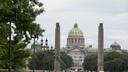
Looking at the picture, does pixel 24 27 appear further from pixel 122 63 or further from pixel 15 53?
pixel 122 63

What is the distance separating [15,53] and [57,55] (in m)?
80.1

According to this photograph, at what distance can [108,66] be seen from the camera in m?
178

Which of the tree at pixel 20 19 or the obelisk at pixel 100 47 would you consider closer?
the tree at pixel 20 19

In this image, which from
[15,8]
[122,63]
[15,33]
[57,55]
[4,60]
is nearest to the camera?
[15,8]

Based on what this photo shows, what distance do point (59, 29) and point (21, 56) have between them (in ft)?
269

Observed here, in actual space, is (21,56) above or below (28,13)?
below

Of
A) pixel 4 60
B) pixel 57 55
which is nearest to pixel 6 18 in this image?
pixel 4 60

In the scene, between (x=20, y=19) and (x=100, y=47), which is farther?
(x=100, y=47)

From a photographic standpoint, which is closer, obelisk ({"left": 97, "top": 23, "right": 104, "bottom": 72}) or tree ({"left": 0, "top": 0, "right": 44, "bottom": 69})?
tree ({"left": 0, "top": 0, "right": 44, "bottom": 69})

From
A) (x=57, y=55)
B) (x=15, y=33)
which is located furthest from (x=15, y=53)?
(x=57, y=55)

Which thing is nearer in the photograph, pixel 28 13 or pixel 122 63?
pixel 28 13

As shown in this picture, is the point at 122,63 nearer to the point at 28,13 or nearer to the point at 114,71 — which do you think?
the point at 114,71

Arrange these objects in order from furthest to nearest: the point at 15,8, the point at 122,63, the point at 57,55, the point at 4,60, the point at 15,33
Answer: the point at 122,63, the point at 57,55, the point at 4,60, the point at 15,33, the point at 15,8

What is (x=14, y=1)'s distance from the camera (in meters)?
33.3
